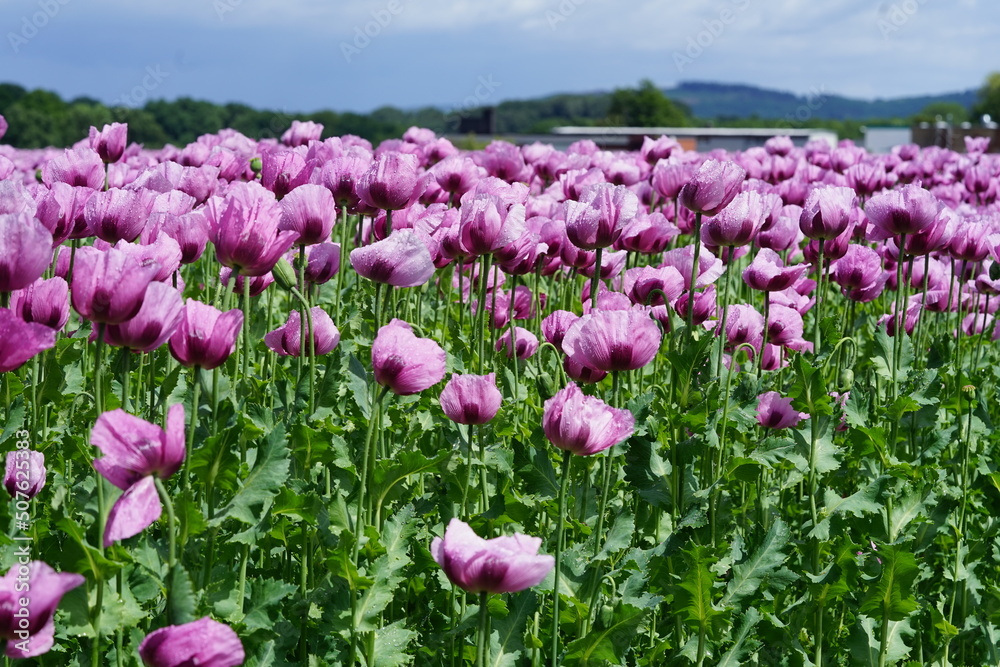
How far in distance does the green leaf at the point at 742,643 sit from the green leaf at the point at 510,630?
575 mm

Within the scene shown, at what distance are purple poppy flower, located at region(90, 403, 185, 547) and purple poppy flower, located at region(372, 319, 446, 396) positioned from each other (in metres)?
0.44

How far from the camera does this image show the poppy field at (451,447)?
5.82 ft

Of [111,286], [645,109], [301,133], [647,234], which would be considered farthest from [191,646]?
[645,109]

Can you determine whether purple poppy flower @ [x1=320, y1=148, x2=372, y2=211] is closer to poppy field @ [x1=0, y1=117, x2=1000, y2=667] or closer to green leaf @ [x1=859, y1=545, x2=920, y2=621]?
poppy field @ [x1=0, y1=117, x2=1000, y2=667]

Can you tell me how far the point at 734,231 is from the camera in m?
2.87

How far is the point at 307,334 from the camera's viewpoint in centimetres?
260

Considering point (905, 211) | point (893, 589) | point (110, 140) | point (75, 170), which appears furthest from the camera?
point (110, 140)

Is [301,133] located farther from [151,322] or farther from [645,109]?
[645,109]

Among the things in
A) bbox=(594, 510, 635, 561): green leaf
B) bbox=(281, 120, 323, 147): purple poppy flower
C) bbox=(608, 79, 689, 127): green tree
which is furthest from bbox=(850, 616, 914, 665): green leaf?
bbox=(608, 79, 689, 127): green tree

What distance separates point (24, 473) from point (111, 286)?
576mm

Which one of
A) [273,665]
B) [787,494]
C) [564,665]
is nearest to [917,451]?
[787,494]

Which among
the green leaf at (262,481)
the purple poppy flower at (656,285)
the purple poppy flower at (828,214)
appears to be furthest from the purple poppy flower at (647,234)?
the green leaf at (262,481)

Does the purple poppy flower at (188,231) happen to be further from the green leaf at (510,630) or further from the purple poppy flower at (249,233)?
the green leaf at (510,630)

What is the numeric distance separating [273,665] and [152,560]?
13.4 inches
